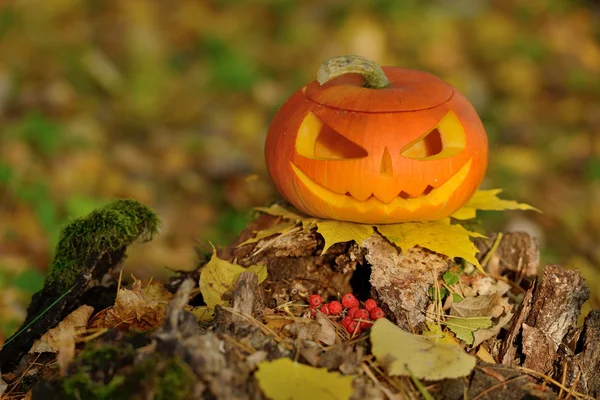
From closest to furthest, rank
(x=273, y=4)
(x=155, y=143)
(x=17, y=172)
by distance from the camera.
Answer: (x=17, y=172) → (x=155, y=143) → (x=273, y=4)

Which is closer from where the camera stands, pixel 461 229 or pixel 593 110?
pixel 461 229

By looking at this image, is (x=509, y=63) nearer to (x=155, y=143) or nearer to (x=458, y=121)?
(x=155, y=143)

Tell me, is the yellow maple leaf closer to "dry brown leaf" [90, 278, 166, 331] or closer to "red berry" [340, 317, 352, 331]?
"dry brown leaf" [90, 278, 166, 331]

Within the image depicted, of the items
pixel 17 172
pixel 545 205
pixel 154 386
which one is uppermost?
pixel 154 386

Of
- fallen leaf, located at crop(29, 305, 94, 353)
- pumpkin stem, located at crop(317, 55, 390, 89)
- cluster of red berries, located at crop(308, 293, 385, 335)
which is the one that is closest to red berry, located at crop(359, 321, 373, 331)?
cluster of red berries, located at crop(308, 293, 385, 335)

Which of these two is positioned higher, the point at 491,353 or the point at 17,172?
the point at 491,353

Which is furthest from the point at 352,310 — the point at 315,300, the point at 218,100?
the point at 218,100

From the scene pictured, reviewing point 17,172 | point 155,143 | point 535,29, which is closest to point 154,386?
point 17,172

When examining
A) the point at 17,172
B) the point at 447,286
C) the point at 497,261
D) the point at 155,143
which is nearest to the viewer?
the point at 447,286
